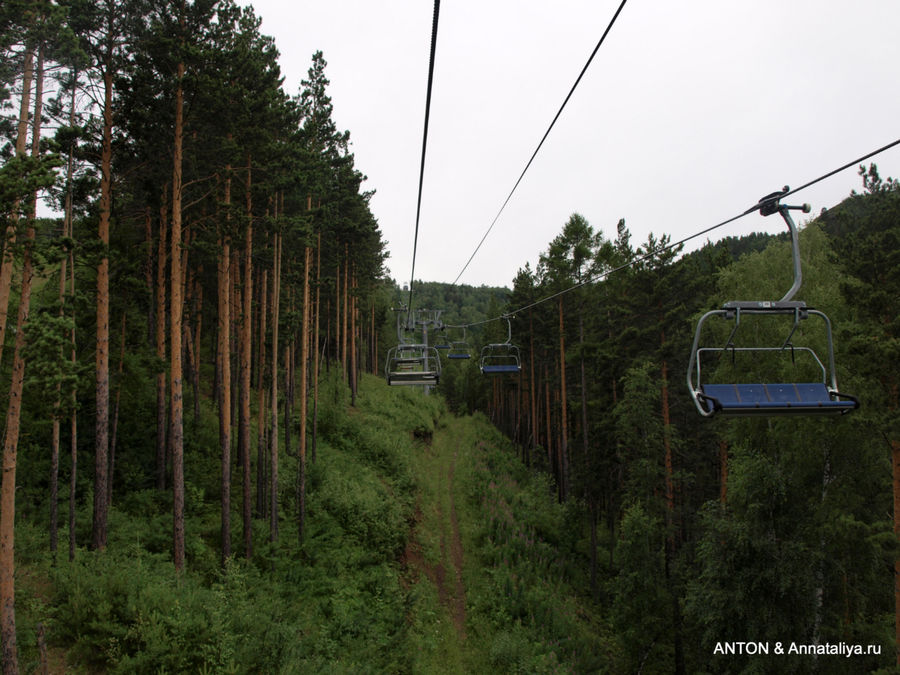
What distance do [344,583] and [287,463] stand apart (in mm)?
6958

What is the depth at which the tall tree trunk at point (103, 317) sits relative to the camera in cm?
983

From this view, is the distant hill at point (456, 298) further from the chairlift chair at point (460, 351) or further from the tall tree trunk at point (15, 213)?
the tall tree trunk at point (15, 213)

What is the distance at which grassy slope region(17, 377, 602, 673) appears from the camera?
818cm

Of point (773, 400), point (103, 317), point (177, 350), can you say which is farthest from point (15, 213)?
point (773, 400)

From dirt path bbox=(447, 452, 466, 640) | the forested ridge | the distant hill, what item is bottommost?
dirt path bbox=(447, 452, 466, 640)

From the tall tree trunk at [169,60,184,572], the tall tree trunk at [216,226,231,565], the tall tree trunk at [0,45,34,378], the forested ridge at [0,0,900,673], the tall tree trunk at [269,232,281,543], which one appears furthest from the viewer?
the tall tree trunk at [269,232,281,543]

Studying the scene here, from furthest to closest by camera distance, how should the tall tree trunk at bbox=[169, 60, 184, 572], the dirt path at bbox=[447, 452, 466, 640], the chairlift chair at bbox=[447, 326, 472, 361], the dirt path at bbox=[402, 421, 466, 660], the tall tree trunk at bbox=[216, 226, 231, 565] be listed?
the dirt path at bbox=[447, 452, 466, 640] < the dirt path at bbox=[402, 421, 466, 660] < the chairlift chair at bbox=[447, 326, 472, 361] < the tall tree trunk at bbox=[216, 226, 231, 565] < the tall tree trunk at bbox=[169, 60, 184, 572]

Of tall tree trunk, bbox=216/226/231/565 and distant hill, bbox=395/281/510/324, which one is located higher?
distant hill, bbox=395/281/510/324

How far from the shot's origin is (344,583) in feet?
46.0

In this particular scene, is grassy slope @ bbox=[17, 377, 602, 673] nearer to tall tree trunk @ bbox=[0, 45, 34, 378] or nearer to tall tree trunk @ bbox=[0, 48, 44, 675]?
tall tree trunk @ bbox=[0, 48, 44, 675]

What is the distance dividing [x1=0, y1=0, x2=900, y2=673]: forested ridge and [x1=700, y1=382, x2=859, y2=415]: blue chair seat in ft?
1.62

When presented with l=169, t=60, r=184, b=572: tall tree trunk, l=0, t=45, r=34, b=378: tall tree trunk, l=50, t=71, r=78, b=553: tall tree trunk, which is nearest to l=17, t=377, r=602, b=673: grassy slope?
l=50, t=71, r=78, b=553: tall tree trunk

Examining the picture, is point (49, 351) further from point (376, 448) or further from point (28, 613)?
point (376, 448)

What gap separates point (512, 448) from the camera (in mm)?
39969
